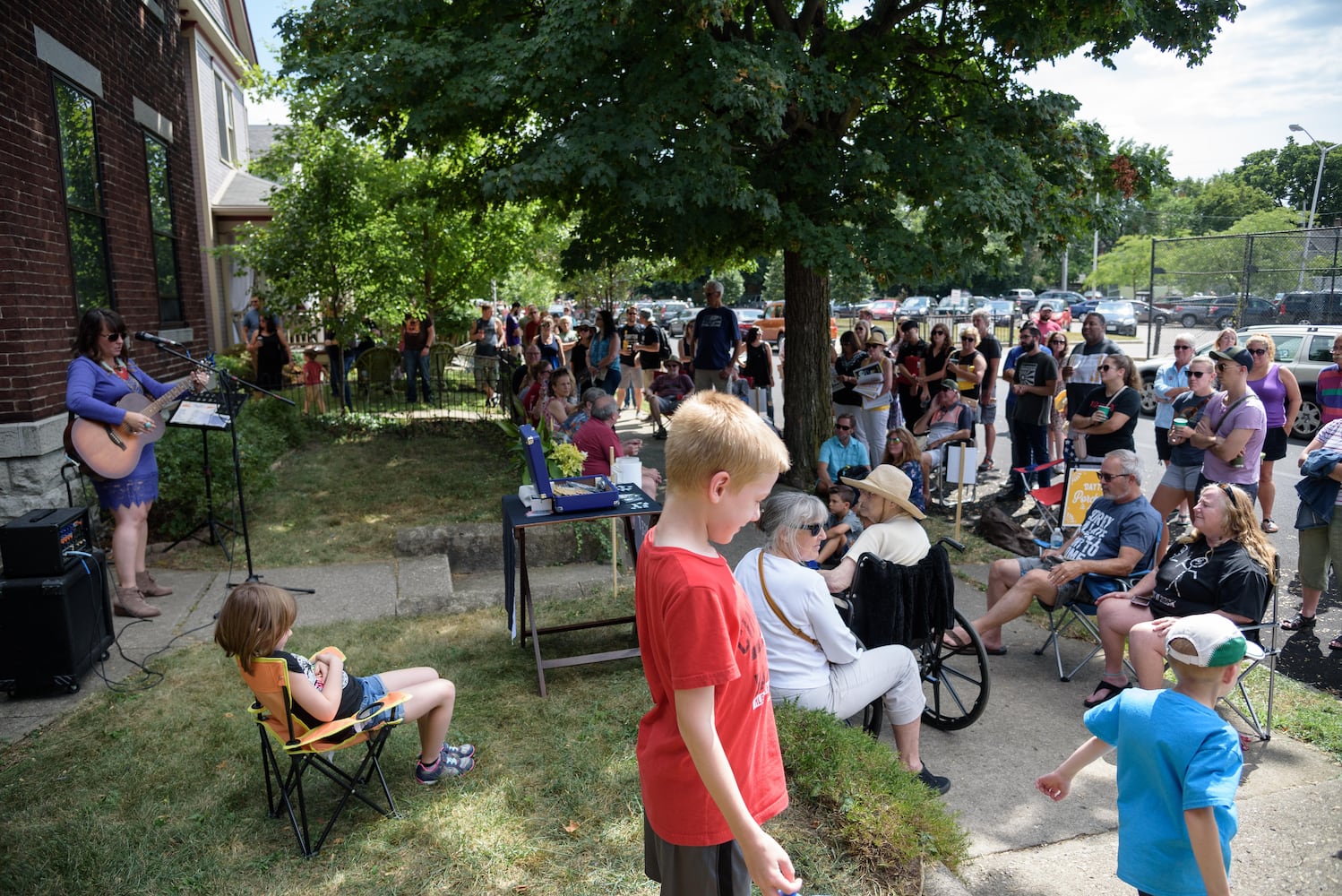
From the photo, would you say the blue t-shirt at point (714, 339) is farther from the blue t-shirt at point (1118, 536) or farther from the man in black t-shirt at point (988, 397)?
the blue t-shirt at point (1118, 536)

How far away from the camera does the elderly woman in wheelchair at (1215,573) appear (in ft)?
14.4

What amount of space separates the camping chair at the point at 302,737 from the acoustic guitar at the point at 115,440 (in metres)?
3.06

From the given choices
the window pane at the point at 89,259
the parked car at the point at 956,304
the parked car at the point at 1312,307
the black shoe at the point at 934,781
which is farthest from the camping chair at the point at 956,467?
the parked car at the point at 956,304

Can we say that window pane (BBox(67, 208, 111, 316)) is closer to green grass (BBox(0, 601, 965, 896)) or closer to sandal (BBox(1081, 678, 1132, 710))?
green grass (BBox(0, 601, 965, 896))

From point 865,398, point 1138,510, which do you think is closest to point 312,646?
point 1138,510

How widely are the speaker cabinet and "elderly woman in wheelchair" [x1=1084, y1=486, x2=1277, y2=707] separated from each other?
17.9 ft

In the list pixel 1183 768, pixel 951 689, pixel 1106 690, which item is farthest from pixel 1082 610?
pixel 1183 768

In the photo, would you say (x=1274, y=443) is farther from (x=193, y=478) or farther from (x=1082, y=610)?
(x=193, y=478)

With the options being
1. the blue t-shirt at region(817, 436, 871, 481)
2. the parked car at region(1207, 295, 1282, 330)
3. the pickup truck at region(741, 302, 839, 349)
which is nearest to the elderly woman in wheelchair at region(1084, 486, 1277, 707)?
the blue t-shirt at region(817, 436, 871, 481)

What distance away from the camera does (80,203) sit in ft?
26.8

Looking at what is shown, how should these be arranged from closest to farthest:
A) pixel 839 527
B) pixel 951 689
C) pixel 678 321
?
pixel 951 689 < pixel 839 527 < pixel 678 321

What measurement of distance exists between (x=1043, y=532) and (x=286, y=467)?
857cm

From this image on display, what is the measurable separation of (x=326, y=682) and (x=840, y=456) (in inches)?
224

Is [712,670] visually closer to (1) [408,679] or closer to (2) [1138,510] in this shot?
(1) [408,679]
